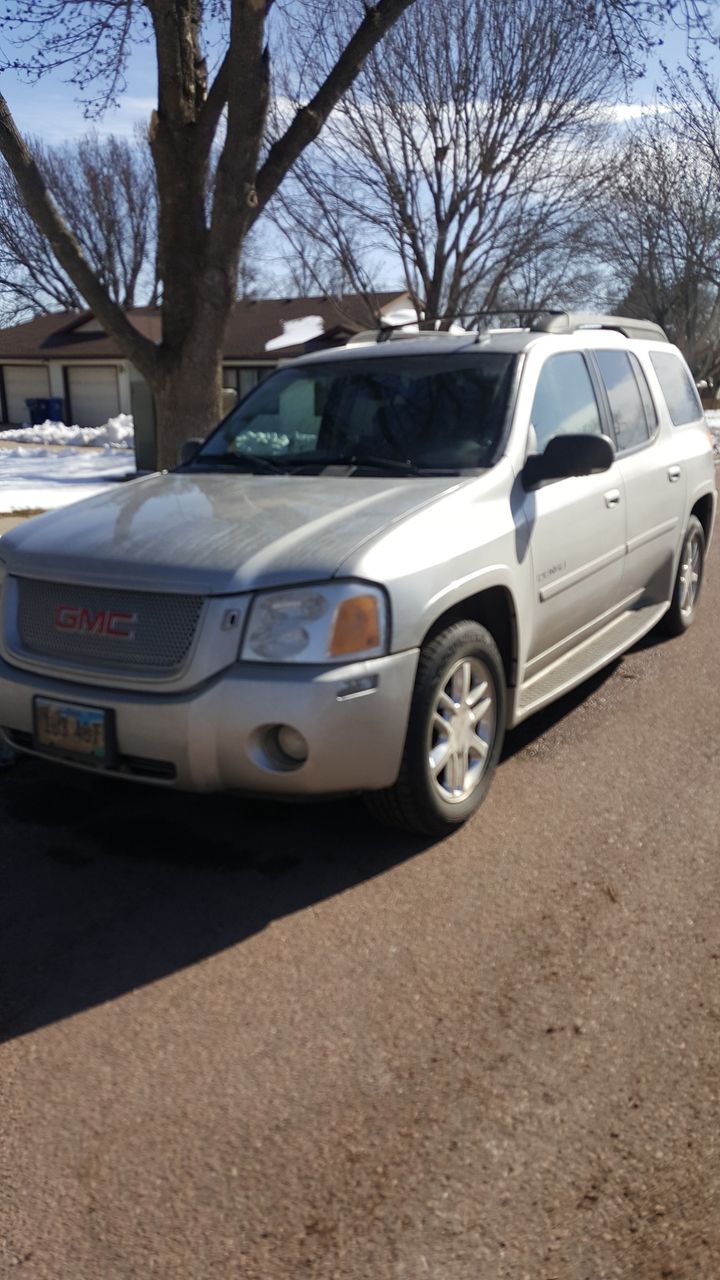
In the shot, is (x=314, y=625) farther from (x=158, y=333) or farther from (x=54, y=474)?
(x=158, y=333)

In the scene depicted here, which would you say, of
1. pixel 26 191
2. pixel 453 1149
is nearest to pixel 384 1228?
pixel 453 1149

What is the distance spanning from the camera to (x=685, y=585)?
691 cm

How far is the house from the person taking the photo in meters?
35.2

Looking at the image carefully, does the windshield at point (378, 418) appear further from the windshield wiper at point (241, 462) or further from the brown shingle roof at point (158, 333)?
the brown shingle roof at point (158, 333)

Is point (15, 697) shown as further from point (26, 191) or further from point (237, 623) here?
point (26, 191)

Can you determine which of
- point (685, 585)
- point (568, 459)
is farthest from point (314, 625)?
point (685, 585)

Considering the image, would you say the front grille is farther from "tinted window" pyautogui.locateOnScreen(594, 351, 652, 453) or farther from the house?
the house

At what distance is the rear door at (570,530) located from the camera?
182 inches

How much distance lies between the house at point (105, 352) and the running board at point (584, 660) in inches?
1067

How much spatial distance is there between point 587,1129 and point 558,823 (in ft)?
5.76

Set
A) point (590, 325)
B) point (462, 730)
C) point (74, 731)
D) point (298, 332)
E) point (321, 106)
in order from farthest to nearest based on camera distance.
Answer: point (298, 332) < point (321, 106) < point (590, 325) < point (462, 730) < point (74, 731)

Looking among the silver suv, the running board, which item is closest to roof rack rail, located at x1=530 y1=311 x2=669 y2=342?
the silver suv

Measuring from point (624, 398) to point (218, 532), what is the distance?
286cm

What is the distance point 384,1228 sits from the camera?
7.48ft
